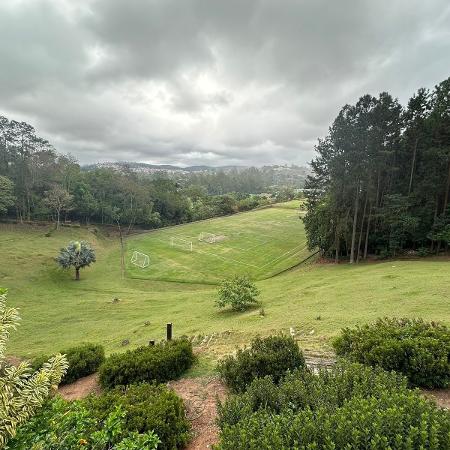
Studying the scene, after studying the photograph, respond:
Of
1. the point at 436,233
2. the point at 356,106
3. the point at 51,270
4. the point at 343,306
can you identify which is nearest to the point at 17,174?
the point at 51,270

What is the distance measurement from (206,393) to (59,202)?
2192 inches

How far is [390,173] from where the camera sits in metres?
32.8

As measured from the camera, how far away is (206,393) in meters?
8.14

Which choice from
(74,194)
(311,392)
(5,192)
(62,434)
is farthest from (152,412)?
(74,194)

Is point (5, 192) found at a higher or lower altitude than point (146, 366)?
higher

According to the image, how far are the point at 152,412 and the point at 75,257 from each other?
3424 cm

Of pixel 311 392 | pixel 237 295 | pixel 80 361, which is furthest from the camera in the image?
pixel 237 295

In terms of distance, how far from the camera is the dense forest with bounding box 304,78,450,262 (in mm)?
29047

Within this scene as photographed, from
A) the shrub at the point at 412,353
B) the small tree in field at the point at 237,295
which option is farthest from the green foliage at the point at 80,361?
the small tree in field at the point at 237,295

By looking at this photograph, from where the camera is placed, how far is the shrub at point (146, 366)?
880 cm

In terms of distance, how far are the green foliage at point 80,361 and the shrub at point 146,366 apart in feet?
6.29

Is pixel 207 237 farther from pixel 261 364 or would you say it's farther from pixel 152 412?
pixel 152 412

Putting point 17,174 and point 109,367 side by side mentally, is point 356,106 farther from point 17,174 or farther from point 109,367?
point 17,174

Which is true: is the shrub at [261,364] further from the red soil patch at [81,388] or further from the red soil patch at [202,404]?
the red soil patch at [81,388]
